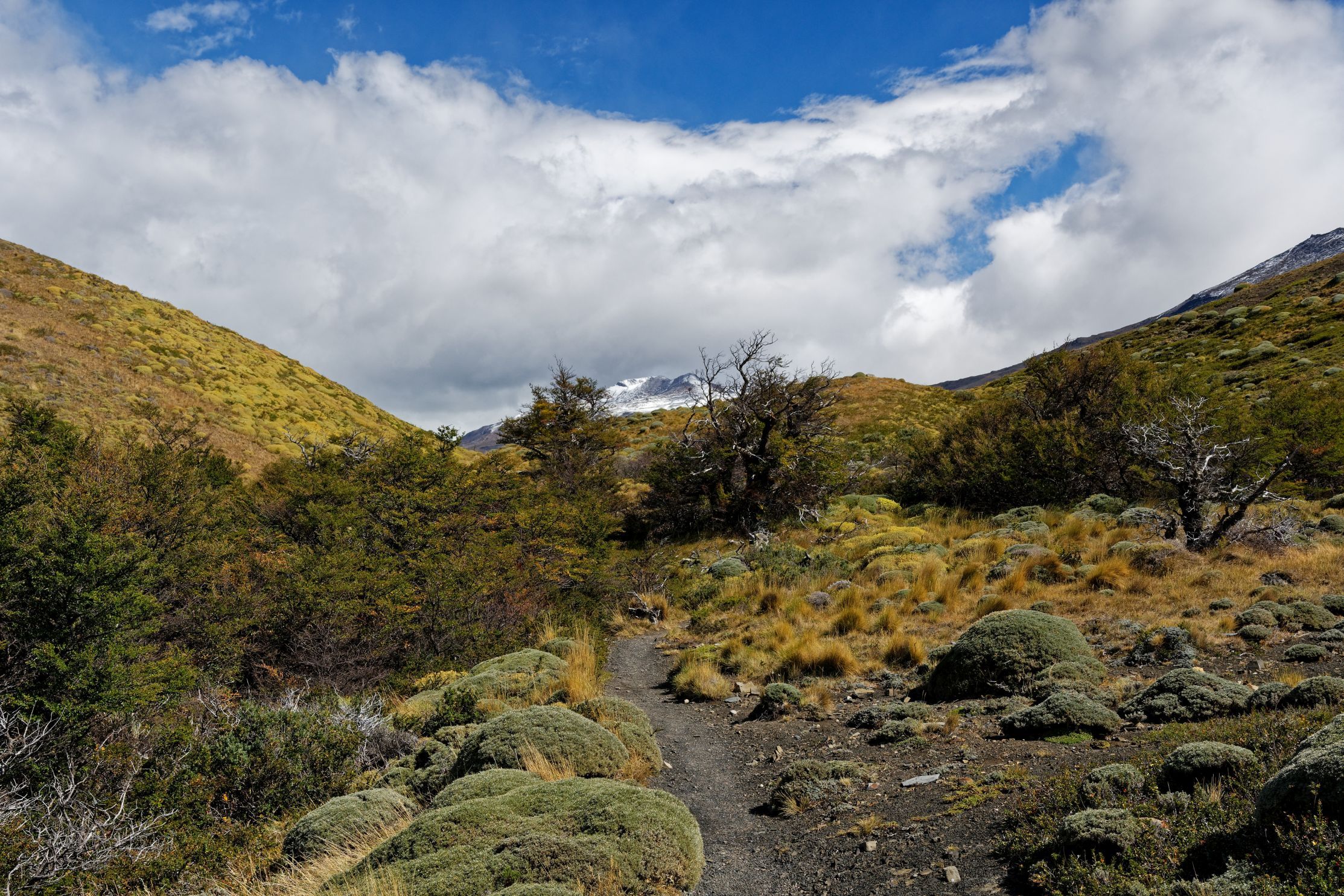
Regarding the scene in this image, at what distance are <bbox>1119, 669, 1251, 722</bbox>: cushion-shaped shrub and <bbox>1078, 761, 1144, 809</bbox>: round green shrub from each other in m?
1.86

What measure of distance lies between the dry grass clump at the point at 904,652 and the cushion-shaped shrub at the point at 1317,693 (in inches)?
194

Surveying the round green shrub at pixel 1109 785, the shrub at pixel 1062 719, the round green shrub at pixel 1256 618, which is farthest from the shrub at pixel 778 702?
the round green shrub at pixel 1256 618

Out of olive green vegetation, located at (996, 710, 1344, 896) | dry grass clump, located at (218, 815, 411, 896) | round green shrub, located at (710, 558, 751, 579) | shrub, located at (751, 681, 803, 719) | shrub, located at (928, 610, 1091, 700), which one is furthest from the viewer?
round green shrub, located at (710, 558, 751, 579)

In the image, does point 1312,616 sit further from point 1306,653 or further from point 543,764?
point 543,764

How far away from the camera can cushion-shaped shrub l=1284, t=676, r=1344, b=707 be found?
5.38m

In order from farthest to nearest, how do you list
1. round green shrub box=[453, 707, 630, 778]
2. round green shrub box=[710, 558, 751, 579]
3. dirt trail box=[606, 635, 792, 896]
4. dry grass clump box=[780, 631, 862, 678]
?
round green shrub box=[710, 558, 751, 579], dry grass clump box=[780, 631, 862, 678], round green shrub box=[453, 707, 630, 778], dirt trail box=[606, 635, 792, 896]

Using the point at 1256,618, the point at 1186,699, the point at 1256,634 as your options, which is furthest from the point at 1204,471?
the point at 1186,699

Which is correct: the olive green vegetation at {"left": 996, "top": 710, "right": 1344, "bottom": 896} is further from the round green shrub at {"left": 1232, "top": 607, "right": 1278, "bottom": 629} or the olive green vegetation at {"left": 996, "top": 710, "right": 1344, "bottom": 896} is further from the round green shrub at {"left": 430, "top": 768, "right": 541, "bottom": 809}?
the round green shrub at {"left": 1232, "top": 607, "right": 1278, "bottom": 629}

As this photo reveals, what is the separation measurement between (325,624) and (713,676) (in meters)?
6.56

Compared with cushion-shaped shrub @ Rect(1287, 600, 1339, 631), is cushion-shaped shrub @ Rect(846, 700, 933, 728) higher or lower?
lower

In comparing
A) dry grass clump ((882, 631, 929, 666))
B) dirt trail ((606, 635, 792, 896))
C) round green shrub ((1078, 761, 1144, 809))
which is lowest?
dirt trail ((606, 635, 792, 896))

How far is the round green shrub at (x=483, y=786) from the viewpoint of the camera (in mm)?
5785

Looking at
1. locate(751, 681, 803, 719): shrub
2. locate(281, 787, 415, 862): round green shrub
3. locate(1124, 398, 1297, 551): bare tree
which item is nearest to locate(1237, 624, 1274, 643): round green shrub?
locate(1124, 398, 1297, 551): bare tree

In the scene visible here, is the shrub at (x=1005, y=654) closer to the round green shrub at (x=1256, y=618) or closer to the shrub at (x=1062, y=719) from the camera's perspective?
the shrub at (x=1062, y=719)
